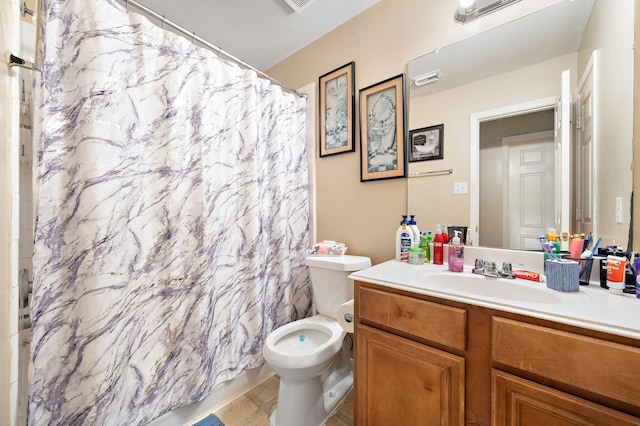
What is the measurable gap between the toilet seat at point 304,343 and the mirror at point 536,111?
80cm

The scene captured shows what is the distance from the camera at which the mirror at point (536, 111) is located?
3.06ft

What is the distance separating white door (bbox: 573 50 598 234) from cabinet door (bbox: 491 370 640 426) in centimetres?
68

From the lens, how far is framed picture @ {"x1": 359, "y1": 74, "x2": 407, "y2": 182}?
1513mm

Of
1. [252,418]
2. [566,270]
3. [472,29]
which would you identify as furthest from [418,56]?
[252,418]

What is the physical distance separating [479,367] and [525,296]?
0.35 meters

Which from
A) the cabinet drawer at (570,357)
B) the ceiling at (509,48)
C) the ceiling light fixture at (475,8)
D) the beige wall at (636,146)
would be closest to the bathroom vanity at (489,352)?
the cabinet drawer at (570,357)

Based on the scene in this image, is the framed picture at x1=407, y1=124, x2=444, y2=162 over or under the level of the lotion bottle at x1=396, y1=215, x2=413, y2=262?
over

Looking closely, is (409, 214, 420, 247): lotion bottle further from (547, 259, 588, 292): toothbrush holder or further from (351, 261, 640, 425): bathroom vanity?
(547, 259, 588, 292): toothbrush holder

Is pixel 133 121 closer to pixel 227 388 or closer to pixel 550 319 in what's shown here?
pixel 227 388

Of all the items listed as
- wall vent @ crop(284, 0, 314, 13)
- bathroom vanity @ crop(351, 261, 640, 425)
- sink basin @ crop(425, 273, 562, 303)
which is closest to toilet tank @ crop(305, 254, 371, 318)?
bathroom vanity @ crop(351, 261, 640, 425)

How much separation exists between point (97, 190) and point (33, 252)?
11.6 inches

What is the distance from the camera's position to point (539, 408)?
680 mm

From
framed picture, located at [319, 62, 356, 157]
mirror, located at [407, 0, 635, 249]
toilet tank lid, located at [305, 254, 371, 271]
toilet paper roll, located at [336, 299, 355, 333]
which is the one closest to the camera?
Answer: mirror, located at [407, 0, 635, 249]

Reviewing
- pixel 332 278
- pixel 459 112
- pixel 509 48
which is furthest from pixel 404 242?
pixel 509 48
